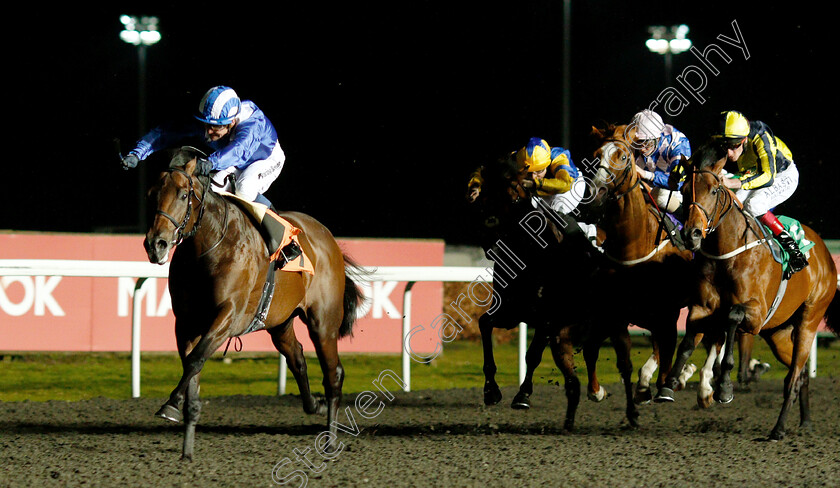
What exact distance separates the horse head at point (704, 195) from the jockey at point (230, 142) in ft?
7.07

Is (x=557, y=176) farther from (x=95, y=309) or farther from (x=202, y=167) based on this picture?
(x=95, y=309)

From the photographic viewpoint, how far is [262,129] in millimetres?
4805

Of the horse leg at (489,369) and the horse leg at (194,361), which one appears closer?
the horse leg at (194,361)

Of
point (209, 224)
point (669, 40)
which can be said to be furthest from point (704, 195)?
point (669, 40)

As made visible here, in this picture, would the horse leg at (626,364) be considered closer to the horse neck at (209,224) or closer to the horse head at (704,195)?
the horse head at (704,195)

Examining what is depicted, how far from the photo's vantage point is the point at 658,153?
575cm

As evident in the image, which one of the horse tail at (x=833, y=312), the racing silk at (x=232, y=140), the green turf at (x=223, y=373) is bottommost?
the green turf at (x=223, y=373)

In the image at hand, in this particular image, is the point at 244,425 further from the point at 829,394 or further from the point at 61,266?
the point at 829,394

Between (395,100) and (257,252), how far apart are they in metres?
17.2

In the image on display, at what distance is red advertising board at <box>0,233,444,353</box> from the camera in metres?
7.82

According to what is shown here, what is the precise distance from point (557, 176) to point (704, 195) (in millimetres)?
901

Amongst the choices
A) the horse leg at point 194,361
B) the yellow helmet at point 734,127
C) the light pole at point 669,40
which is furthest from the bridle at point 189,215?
the light pole at point 669,40

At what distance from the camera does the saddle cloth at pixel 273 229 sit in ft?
15.2

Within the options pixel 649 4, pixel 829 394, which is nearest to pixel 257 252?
pixel 829 394
